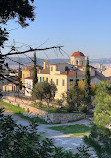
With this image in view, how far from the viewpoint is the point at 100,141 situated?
8.59 m

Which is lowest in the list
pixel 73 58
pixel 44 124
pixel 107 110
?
pixel 44 124

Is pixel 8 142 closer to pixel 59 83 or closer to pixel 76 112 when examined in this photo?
pixel 76 112

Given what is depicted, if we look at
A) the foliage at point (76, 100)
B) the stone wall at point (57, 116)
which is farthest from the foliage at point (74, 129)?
the foliage at point (76, 100)

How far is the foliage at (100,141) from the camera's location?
802 cm

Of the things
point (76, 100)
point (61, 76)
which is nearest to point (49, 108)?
point (76, 100)

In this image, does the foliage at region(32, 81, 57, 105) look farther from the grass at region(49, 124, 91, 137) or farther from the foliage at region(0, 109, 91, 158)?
the foliage at region(0, 109, 91, 158)

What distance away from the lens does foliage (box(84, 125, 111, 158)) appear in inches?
316

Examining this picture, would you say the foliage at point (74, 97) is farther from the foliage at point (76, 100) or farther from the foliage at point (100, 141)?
the foliage at point (100, 141)

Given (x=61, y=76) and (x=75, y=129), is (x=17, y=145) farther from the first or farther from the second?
(x=61, y=76)

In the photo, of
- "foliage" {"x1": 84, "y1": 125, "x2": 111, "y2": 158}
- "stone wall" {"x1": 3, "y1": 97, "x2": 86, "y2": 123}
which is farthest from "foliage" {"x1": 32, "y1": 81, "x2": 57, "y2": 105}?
"foliage" {"x1": 84, "y1": 125, "x2": 111, "y2": 158}

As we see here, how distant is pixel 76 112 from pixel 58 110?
2564mm

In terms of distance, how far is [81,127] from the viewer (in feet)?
81.0

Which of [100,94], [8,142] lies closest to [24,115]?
[100,94]

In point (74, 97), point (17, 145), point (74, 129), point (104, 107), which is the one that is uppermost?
point (17, 145)
